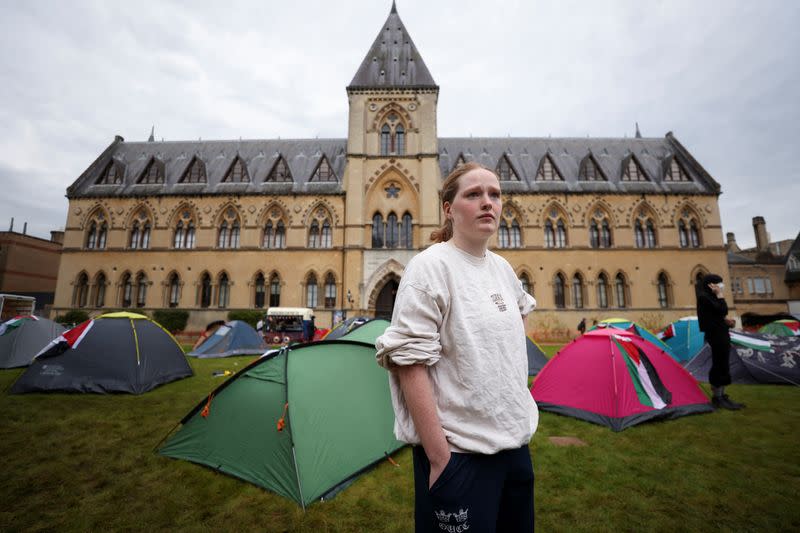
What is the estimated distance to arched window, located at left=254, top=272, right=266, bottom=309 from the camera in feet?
76.6

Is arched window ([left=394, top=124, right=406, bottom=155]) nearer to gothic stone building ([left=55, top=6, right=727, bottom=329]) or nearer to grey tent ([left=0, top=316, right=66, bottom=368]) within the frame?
gothic stone building ([left=55, top=6, right=727, bottom=329])

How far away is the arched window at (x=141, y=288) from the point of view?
2398 cm

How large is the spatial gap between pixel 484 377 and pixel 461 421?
21 cm

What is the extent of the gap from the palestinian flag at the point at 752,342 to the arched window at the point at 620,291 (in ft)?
50.9

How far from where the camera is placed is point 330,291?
23.1 meters

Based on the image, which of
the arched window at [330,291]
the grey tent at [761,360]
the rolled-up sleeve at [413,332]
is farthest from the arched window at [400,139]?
the rolled-up sleeve at [413,332]

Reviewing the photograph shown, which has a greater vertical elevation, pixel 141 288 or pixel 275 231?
pixel 275 231

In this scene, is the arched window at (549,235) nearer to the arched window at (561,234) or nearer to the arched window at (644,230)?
the arched window at (561,234)

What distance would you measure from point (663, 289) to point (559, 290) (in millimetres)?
7292

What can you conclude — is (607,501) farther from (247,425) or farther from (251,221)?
(251,221)

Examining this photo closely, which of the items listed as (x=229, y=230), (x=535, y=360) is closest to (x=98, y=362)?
(x=535, y=360)

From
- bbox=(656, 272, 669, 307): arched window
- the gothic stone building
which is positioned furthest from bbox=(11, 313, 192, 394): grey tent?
bbox=(656, 272, 669, 307): arched window

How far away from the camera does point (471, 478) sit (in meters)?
1.40

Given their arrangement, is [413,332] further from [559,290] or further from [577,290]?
[577,290]
